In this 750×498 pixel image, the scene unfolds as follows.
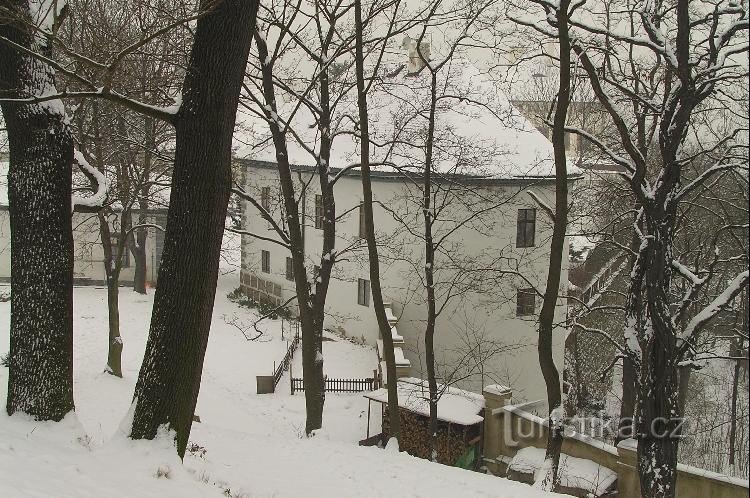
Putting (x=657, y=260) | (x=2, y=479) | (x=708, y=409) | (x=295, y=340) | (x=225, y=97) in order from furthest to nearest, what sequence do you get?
(x=708, y=409) < (x=295, y=340) < (x=657, y=260) < (x=225, y=97) < (x=2, y=479)

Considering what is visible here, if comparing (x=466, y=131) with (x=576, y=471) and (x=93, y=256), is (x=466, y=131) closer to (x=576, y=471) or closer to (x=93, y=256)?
(x=576, y=471)

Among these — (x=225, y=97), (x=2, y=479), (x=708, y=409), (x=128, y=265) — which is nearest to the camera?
(x=2, y=479)

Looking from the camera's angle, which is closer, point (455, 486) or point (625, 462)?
point (455, 486)

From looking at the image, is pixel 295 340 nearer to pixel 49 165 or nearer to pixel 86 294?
pixel 86 294

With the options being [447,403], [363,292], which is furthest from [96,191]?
[363,292]

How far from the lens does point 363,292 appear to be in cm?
2619

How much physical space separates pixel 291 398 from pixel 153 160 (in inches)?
352

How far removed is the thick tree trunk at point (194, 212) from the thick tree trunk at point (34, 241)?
56.3 inches

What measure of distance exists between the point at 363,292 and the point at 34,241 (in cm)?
1959

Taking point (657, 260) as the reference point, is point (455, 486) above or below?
below

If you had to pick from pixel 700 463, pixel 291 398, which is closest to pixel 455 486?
pixel 291 398

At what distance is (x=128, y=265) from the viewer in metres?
34.7

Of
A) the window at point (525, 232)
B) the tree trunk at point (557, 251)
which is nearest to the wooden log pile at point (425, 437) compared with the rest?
the tree trunk at point (557, 251)

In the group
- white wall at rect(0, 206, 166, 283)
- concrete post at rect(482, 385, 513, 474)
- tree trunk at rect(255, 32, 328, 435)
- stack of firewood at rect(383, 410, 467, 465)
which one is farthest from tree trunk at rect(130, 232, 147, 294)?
concrete post at rect(482, 385, 513, 474)
